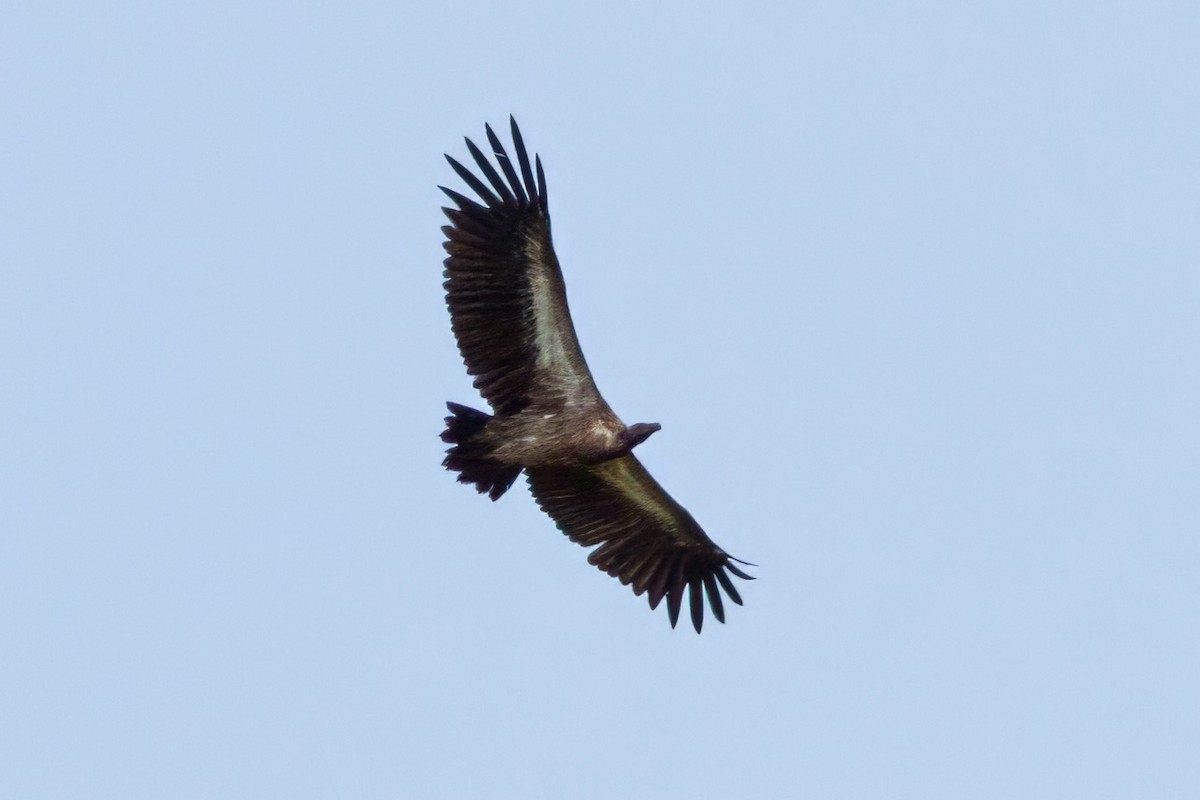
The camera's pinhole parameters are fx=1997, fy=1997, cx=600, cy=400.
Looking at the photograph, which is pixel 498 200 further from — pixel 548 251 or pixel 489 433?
pixel 489 433

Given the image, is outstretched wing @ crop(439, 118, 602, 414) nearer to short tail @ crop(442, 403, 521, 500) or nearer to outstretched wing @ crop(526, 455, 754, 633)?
short tail @ crop(442, 403, 521, 500)

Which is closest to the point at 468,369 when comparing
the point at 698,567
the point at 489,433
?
the point at 489,433

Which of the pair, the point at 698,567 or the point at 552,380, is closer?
the point at 552,380

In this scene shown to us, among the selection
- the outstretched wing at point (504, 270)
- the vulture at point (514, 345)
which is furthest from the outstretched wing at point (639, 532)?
the outstretched wing at point (504, 270)

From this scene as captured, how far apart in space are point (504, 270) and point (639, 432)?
2.02 meters

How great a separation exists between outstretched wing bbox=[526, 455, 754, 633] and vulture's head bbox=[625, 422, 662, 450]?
107cm

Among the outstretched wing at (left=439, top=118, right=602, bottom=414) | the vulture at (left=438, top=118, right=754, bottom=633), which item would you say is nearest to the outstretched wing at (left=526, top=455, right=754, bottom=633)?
the vulture at (left=438, top=118, right=754, bottom=633)

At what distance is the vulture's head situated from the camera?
1914 centimetres

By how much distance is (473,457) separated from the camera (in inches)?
751

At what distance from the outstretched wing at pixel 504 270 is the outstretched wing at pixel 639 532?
189 cm

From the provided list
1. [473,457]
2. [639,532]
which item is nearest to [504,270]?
[473,457]

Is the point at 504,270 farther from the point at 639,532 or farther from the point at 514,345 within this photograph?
the point at 639,532

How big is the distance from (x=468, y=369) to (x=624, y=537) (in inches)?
116

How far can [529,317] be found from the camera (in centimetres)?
1891
